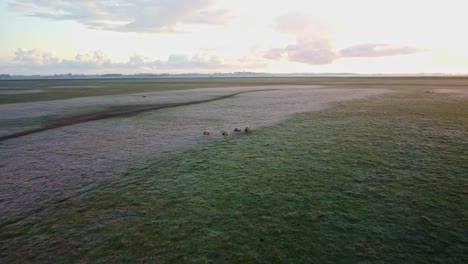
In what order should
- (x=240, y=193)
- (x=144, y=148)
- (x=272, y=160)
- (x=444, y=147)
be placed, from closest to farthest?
(x=240, y=193)
(x=272, y=160)
(x=444, y=147)
(x=144, y=148)

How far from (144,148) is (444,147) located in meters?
19.0

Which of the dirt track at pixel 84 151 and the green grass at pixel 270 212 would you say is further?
the dirt track at pixel 84 151

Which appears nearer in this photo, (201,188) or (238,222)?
(238,222)

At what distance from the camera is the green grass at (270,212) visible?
7.80 m

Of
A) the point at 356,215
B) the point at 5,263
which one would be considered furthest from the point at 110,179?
the point at 356,215

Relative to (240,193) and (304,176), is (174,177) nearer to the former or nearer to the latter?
(240,193)

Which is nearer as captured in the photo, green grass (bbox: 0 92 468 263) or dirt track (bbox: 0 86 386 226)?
green grass (bbox: 0 92 468 263)

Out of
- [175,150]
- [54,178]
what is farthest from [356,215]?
[54,178]

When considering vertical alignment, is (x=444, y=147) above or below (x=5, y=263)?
above

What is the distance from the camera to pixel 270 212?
10.1 m

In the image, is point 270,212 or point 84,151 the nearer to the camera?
point 270,212

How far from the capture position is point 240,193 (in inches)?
464

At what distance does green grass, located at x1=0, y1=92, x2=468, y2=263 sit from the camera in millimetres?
7801

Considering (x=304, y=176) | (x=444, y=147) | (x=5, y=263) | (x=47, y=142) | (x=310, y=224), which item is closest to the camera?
(x=5, y=263)
